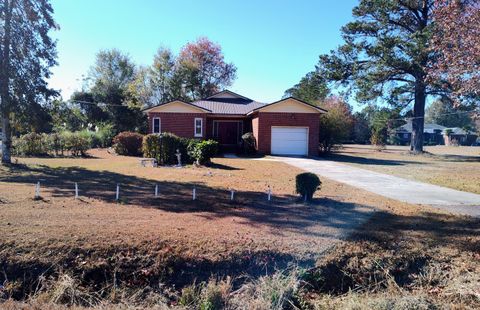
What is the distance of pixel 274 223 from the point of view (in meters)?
6.75

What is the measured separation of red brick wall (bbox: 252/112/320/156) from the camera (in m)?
25.2

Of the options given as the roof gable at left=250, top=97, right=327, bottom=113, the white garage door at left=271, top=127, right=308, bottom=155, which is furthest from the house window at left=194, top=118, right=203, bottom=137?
the white garage door at left=271, top=127, right=308, bottom=155

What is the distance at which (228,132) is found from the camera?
95.6 feet

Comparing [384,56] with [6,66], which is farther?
[384,56]

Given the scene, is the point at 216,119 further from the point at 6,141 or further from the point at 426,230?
the point at 426,230

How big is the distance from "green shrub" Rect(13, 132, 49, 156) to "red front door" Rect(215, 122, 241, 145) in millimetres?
12776

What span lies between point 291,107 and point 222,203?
18.0m

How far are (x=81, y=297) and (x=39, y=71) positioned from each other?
48.5ft

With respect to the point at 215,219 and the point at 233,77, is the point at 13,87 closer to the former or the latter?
the point at 215,219

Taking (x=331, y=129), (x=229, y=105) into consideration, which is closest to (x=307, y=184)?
(x=331, y=129)

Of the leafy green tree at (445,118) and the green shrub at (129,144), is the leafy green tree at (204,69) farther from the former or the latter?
the leafy green tree at (445,118)

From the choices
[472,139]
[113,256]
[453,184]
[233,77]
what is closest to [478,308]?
[113,256]

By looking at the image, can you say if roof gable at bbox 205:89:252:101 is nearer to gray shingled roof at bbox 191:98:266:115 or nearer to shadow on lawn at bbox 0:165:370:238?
gray shingled roof at bbox 191:98:266:115

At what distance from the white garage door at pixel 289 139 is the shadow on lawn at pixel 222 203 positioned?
1504 centimetres
